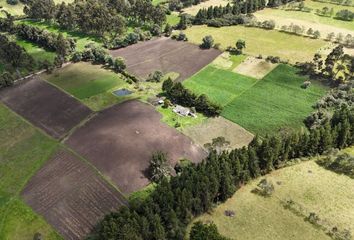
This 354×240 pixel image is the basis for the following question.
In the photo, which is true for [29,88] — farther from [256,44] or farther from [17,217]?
[256,44]

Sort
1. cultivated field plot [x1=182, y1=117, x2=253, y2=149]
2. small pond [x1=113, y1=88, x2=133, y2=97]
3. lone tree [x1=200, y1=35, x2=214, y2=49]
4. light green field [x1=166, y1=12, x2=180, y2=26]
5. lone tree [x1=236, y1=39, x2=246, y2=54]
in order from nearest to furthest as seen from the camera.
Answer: cultivated field plot [x1=182, y1=117, x2=253, y2=149] < small pond [x1=113, y1=88, x2=133, y2=97] < lone tree [x1=236, y1=39, x2=246, y2=54] < lone tree [x1=200, y1=35, x2=214, y2=49] < light green field [x1=166, y1=12, x2=180, y2=26]

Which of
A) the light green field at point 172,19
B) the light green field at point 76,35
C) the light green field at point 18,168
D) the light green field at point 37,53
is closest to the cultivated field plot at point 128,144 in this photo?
the light green field at point 18,168

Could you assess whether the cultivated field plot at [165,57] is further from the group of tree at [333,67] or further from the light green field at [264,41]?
the group of tree at [333,67]

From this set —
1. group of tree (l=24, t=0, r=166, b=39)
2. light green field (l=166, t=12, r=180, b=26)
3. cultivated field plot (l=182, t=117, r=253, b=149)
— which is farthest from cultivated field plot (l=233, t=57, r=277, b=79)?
group of tree (l=24, t=0, r=166, b=39)

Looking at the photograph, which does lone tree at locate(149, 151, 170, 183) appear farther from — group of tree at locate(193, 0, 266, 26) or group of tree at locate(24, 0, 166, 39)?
group of tree at locate(193, 0, 266, 26)

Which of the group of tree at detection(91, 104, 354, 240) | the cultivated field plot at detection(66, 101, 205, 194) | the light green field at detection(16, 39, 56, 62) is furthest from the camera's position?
the light green field at detection(16, 39, 56, 62)
